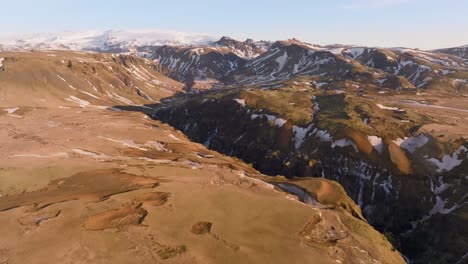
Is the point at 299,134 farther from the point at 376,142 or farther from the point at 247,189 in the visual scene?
the point at 247,189

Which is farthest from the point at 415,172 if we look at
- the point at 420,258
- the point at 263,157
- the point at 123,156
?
the point at 123,156

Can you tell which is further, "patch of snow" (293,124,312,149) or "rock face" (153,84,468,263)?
"patch of snow" (293,124,312,149)

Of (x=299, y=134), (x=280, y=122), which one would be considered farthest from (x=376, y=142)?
(x=280, y=122)

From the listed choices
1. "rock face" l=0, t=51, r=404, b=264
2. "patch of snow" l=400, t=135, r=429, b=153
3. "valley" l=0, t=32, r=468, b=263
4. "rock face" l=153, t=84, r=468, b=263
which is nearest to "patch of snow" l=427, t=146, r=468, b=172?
"rock face" l=153, t=84, r=468, b=263

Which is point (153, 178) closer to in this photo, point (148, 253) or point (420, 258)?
point (148, 253)

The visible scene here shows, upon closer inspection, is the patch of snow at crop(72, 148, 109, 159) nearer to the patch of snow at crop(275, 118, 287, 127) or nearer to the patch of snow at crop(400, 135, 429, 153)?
the patch of snow at crop(275, 118, 287, 127)

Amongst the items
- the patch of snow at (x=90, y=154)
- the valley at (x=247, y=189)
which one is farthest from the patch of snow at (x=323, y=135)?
the patch of snow at (x=90, y=154)

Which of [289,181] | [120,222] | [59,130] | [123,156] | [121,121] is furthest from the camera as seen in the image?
[121,121]

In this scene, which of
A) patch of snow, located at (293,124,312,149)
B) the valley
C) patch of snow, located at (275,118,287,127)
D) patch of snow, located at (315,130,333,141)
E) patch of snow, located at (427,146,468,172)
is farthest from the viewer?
patch of snow, located at (275,118,287,127)
